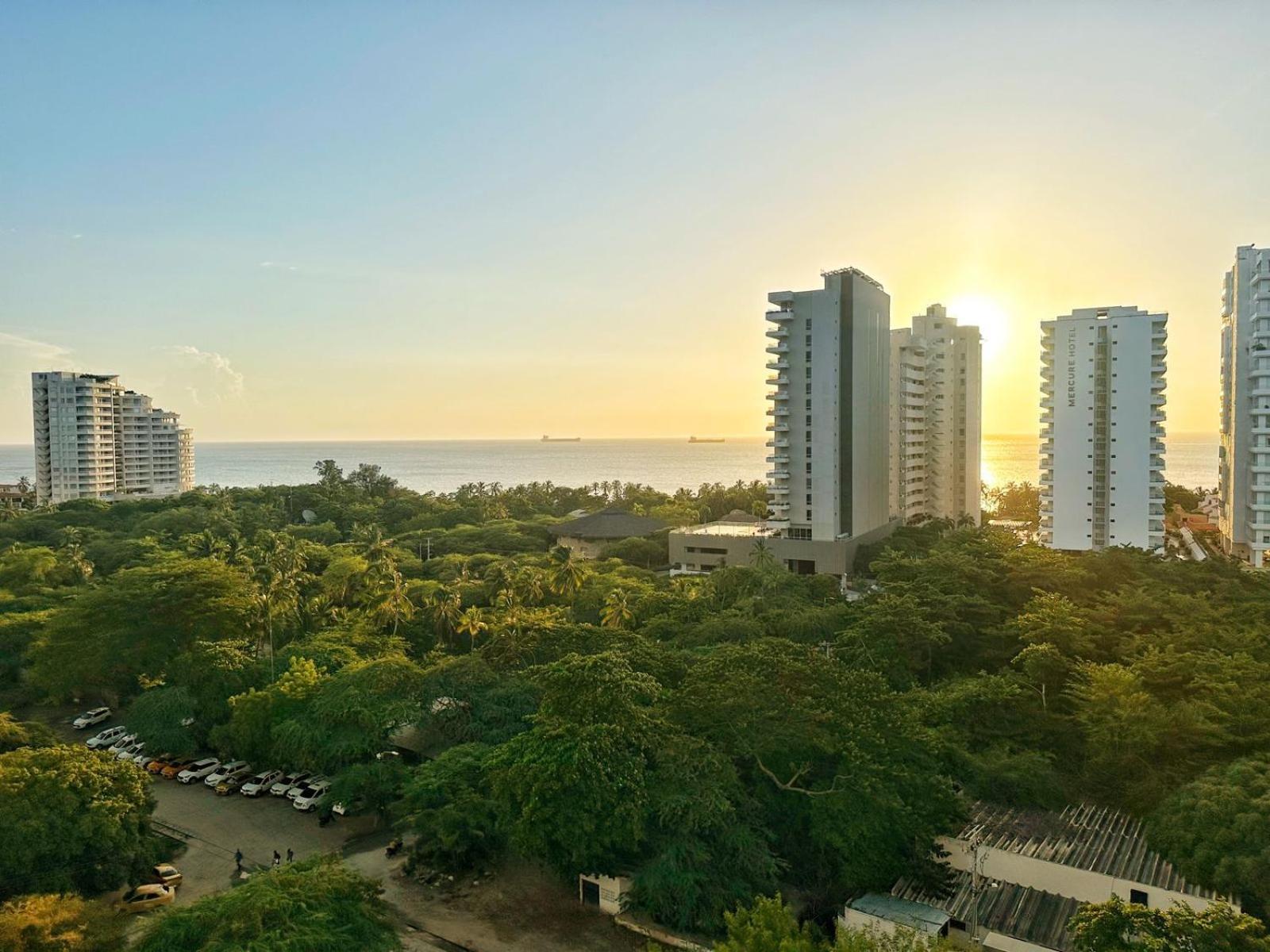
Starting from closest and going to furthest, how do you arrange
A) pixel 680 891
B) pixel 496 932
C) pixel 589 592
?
pixel 680 891 < pixel 496 932 < pixel 589 592

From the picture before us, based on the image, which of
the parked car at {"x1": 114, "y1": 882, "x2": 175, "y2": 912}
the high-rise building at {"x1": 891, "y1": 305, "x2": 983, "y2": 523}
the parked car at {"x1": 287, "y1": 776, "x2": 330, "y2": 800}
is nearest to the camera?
the parked car at {"x1": 114, "y1": 882, "x2": 175, "y2": 912}

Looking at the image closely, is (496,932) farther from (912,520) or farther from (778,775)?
(912,520)

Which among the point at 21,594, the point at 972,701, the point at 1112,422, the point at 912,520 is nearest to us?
the point at 972,701

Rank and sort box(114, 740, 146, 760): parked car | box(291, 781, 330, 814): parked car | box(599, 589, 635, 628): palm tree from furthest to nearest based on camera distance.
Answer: box(599, 589, 635, 628): palm tree
box(114, 740, 146, 760): parked car
box(291, 781, 330, 814): parked car

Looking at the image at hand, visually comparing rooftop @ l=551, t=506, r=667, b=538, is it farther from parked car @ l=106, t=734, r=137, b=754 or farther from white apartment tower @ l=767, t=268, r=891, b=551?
parked car @ l=106, t=734, r=137, b=754

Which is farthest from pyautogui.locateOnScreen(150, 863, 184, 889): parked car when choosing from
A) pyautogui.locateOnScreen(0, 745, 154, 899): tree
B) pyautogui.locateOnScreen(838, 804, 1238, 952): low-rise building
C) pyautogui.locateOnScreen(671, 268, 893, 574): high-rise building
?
pyautogui.locateOnScreen(671, 268, 893, 574): high-rise building

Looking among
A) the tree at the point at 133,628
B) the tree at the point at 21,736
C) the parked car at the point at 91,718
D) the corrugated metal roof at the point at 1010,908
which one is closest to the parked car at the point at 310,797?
the tree at the point at 21,736

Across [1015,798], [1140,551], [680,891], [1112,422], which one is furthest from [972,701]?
[1112,422]

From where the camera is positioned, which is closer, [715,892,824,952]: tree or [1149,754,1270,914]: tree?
[715,892,824,952]: tree
